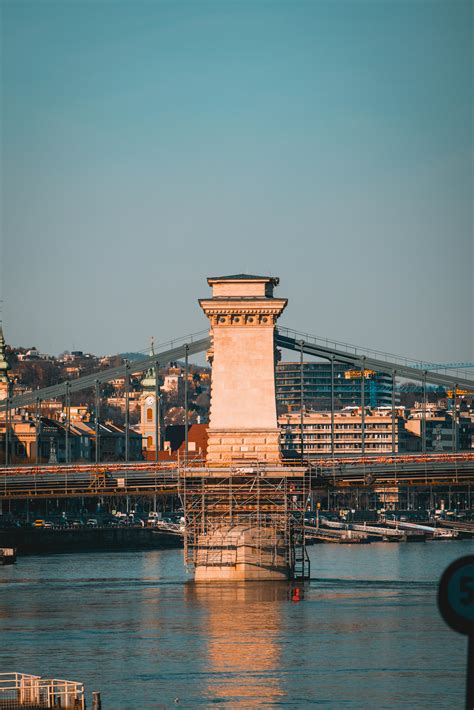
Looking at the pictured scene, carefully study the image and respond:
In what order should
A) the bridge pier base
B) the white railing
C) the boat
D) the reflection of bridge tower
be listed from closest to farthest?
1. the white railing
2. the bridge pier base
3. the reflection of bridge tower
4. the boat

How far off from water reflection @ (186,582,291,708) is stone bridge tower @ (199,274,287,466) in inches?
263

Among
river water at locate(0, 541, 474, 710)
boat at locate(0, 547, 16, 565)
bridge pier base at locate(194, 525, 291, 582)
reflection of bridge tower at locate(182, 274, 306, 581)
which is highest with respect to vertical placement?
reflection of bridge tower at locate(182, 274, 306, 581)

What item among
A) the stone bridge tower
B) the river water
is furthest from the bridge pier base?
the stone bridge tower

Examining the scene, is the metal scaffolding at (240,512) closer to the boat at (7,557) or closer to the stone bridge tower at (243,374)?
the stone bridge tower at (243,374)

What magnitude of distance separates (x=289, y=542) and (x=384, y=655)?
2924cm

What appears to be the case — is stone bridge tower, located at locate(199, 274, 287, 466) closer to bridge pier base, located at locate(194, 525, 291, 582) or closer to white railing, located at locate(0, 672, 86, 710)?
bridge pier base, located at locate(194, 525, 291, 582)

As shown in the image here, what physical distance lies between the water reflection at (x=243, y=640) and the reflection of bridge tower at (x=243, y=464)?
188 centimetres

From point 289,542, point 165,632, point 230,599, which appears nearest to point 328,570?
point 289,542

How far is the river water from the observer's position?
4969 cm

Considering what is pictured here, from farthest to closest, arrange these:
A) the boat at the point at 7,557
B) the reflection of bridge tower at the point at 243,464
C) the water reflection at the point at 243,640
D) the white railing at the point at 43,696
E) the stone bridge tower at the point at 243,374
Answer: the boat at the point at 7,557 → the stone bridge tower at the point at 243,374 → the reflection of bridge tower at the point at 243,464 → the water reflection at the point at 243,640 → the white railing at the point at 43,696

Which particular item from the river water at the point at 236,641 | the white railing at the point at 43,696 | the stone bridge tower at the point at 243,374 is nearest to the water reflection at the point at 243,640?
the river water at the point at 236,641

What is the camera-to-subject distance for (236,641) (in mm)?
61812

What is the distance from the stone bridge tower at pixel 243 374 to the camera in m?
88.3

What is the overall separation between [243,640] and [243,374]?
2809cm
